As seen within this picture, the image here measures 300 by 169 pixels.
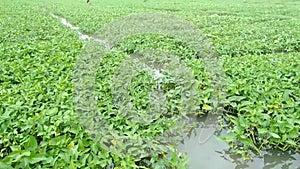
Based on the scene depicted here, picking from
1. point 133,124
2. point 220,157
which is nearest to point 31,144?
point 133,124

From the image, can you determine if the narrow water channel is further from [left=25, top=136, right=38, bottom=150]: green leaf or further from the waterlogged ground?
[left=25, top=136, right=38, bottom=150]: green leaf

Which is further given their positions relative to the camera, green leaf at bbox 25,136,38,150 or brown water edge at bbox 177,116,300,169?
brown water edge at bbox 177,116,300,169

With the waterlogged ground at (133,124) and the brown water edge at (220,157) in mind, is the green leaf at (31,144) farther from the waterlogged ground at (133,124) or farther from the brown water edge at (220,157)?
the brown water edge at (220,157)

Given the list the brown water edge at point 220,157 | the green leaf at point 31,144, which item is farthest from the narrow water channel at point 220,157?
the green leaf at point 31,144

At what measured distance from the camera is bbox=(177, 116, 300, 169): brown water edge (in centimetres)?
325

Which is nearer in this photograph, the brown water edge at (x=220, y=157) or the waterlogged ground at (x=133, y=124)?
the waterlogged ground at (x=133, y=124)

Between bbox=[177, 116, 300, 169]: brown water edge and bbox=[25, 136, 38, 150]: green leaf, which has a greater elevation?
bbox=[25, 136, 38, 150]: green leaf

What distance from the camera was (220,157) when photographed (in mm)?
3420

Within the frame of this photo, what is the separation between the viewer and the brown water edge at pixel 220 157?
3252 millimetres

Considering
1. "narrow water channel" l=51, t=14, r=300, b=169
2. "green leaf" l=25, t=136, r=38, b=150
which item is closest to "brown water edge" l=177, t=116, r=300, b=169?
"narrow water channel" l=51, t=14, r=300, b=169

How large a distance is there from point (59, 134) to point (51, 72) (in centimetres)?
228

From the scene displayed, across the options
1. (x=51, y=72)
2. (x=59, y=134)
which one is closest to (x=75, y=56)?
(x=51, y=72)

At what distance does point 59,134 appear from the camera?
3.31 metres

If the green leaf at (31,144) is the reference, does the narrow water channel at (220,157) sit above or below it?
below
